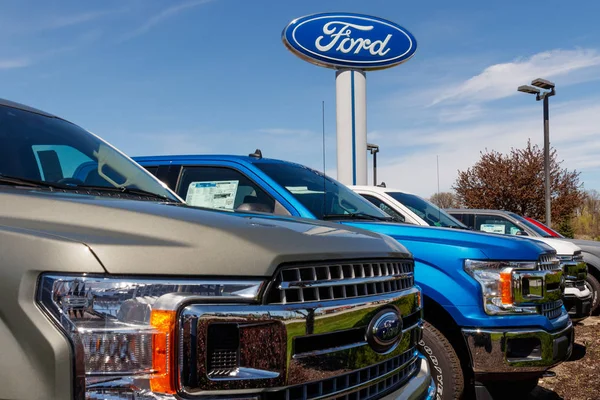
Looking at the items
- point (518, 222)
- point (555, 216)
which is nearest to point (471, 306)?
point (518, 222)

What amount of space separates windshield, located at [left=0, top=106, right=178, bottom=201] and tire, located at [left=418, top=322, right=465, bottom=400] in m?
2.12

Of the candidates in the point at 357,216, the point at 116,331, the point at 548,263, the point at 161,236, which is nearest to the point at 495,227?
the point at 548,263

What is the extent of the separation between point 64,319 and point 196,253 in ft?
1.30

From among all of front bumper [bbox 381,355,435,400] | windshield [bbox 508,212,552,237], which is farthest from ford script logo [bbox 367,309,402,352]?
windshield [bbox 508,212,552,237]

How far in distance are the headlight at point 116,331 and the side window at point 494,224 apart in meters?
9.82

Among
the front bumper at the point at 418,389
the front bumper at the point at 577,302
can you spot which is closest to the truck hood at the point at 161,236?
the front bumper at the point at 418,389

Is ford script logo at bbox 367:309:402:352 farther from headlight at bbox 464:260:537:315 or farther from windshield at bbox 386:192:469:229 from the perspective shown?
windshield at bbox 386:192:469:229

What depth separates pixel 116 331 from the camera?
1554 millimetres

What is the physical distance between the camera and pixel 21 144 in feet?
8.69

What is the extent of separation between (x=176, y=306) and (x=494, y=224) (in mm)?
10015

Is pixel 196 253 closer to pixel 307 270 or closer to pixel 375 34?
pixel 307 270

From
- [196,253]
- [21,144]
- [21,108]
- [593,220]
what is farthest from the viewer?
[593,220]

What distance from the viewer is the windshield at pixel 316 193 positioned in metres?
4.66

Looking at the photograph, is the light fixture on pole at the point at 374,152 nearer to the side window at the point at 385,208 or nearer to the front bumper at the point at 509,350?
the side window at the point at 385,208
